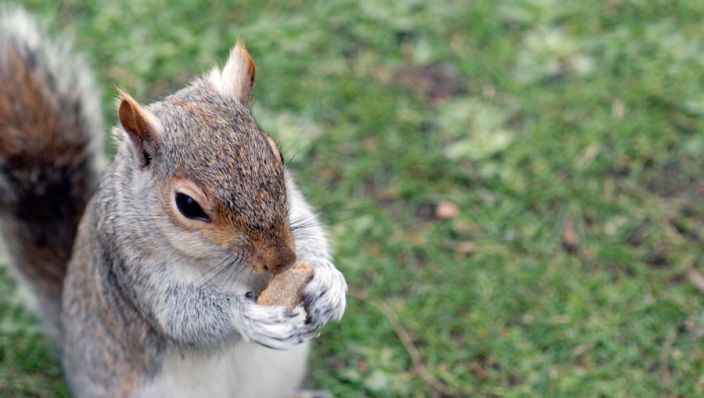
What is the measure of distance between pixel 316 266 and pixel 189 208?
1.10 feet

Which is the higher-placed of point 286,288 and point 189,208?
point 189,208

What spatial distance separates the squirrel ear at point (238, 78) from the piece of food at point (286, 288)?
1.19ft

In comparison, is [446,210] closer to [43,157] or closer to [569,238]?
[569,238]

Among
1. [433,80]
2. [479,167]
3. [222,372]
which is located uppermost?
[222,372]

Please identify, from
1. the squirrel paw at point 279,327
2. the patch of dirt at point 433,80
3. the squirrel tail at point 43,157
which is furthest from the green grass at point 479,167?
the squirrel paw at point 279,327

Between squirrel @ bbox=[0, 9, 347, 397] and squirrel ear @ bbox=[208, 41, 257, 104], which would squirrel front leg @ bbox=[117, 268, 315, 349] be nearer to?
squirrel @ bbox=[0, 9, 347, 397]

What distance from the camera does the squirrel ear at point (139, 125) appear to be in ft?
5.67

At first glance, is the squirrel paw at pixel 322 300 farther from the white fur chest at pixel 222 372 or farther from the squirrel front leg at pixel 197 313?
the white fur chest at pixel 222 372

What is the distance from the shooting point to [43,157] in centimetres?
228

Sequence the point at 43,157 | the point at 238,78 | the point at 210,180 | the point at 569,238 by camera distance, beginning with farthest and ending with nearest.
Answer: the point at 569,238, the point at 43,157, the point at 238,78, the point at 210,180

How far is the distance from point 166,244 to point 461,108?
1.51 meters

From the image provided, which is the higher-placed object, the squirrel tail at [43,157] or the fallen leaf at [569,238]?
the squirrel tail at [43,157]

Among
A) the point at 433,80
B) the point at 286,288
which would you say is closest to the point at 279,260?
the point at 286,288

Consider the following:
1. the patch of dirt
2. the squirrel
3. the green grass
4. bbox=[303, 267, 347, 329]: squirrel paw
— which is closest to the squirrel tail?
the squirrel
